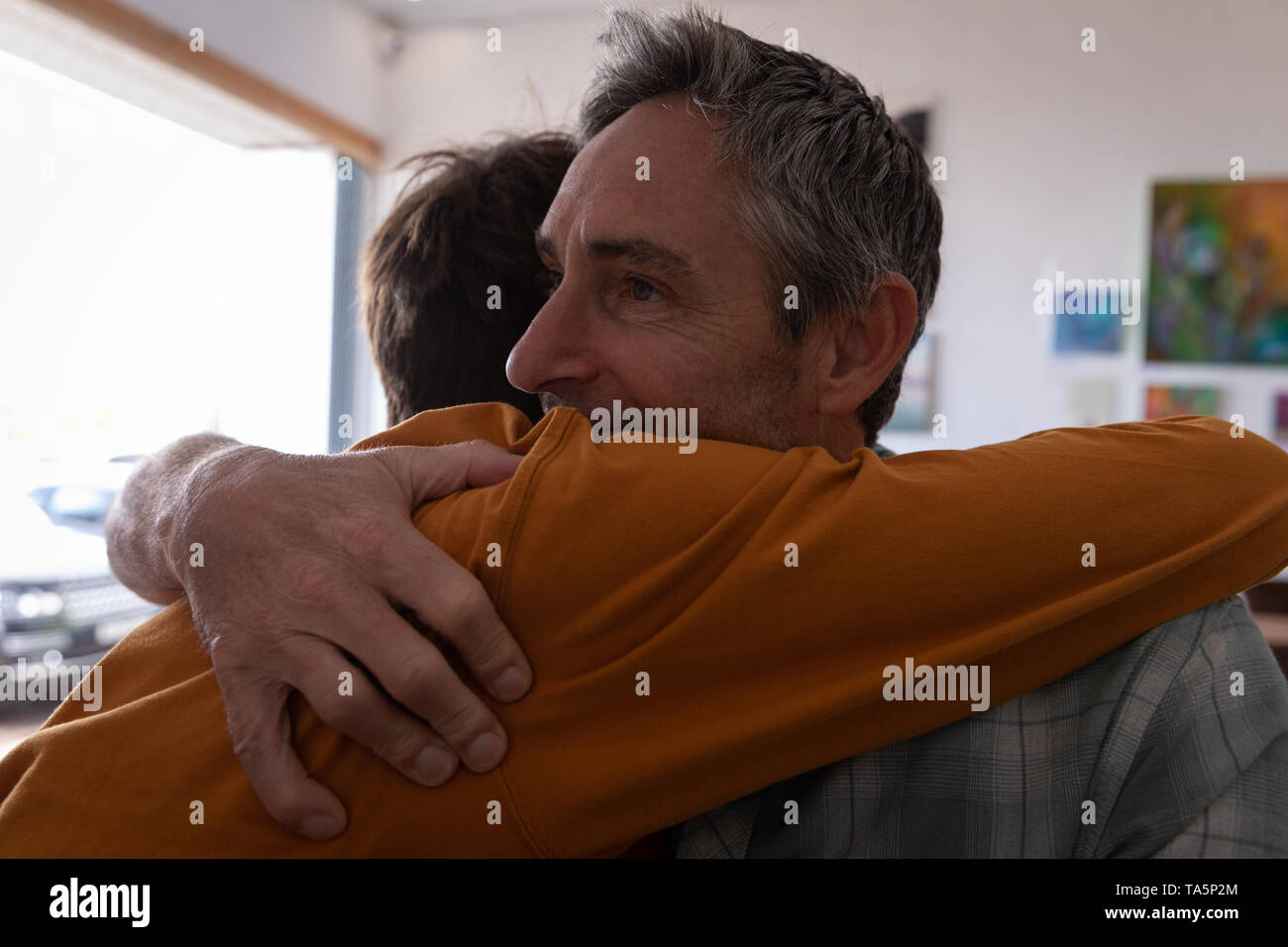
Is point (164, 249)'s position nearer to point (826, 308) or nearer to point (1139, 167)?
point (826, 308)

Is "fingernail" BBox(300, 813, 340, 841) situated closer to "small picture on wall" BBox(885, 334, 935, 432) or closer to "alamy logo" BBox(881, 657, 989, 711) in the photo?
"alamy logo" BBox(881, 657, 989, 711)

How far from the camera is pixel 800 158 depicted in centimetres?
103

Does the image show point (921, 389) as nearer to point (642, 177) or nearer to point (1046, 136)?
point (1046, 136)

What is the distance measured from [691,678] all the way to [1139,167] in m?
3.93

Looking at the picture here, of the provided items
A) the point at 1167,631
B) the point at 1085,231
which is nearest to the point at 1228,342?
the point at 1085,231

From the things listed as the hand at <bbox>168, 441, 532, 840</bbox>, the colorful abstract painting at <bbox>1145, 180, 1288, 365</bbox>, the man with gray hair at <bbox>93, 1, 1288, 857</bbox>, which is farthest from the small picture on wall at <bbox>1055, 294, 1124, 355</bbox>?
A: the hand at <bbox>168, 441, 532, 840</bbox>

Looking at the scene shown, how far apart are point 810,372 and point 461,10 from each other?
13.1 ft

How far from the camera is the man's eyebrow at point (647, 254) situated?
989 mm

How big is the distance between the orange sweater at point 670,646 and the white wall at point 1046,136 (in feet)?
11.1

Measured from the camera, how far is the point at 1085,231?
12.5ft

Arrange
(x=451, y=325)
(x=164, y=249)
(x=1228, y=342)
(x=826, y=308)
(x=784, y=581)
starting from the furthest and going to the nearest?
(x=1228, y=342) < (x=164, y=249) < (x=451, y=325) < (x=826, y=308) < (x=784, y=581)
